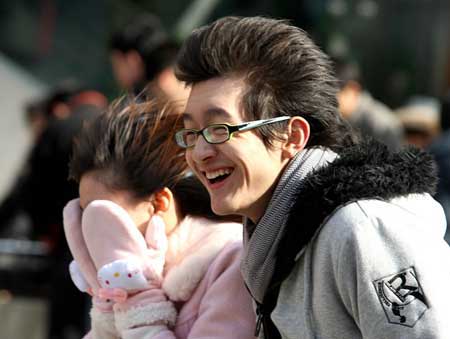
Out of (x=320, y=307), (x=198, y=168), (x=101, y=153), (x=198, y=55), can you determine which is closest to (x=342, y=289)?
(x=320, y=307)

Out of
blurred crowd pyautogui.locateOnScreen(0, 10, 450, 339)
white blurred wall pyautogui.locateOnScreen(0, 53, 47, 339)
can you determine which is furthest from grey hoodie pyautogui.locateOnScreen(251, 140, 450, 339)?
white blurred wall pyautogui.locateOnScreen(0, 53, 47, 339)

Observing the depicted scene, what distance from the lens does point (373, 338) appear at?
2029 millimetres

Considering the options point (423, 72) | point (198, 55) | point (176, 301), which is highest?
point (198, 55)

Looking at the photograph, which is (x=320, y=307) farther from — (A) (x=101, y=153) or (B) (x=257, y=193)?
(A) (x=101, y=153)

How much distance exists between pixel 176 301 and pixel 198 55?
697mm

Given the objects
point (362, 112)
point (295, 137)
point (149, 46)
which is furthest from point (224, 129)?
point (362, 112)

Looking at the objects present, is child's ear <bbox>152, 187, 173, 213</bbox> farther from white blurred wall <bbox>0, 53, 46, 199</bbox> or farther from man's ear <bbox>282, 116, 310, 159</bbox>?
white blurred wall <bbox>0, 53, 46, 199</bbox>

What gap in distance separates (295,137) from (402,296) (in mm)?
495

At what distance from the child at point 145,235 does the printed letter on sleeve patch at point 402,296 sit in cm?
55

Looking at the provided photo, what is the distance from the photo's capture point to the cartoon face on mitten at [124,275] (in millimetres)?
2588

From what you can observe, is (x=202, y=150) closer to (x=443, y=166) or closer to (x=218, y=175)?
(x=218, y=175)

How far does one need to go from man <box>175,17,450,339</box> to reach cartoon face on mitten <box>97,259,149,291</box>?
35 cm

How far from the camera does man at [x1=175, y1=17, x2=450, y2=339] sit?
2.08 meters

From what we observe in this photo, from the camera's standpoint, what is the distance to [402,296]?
2010 mm
